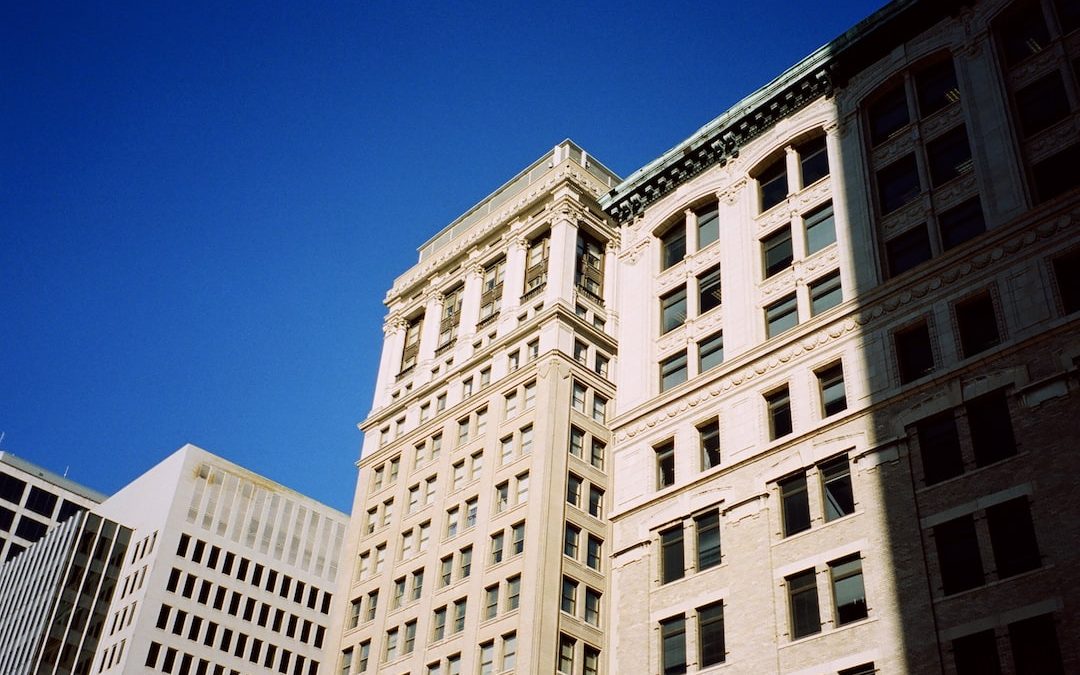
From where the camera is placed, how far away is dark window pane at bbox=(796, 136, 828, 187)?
184ft

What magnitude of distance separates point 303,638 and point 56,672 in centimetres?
2207

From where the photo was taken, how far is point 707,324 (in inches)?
2207

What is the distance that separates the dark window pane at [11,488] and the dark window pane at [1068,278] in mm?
146637

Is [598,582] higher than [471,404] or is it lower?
lower

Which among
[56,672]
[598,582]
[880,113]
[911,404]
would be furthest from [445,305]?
[56,672]

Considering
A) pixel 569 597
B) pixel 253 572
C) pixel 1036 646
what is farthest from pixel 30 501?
pixel 1036 646

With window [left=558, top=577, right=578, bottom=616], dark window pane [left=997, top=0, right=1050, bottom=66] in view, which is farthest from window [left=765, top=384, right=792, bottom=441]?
dark window pane [left=997, top=0, right=1050, bottom=66]

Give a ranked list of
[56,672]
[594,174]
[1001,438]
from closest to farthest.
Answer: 1. [1001,438]
2. [594,174]
3. [56,672]

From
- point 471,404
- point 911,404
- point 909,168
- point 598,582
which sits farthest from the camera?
point 471,404

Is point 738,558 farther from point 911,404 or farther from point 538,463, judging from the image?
point 538,463

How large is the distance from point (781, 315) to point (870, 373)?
7.11 metres

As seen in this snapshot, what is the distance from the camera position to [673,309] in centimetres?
5938

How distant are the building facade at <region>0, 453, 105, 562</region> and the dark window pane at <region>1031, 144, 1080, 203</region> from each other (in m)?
139

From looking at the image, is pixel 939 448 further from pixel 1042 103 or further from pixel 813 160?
pixel 813 160
